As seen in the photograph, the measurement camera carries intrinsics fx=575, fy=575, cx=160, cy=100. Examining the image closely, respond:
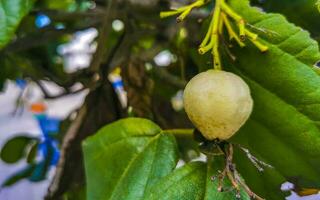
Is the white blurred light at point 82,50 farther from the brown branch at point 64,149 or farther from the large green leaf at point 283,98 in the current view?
the large green leaf at point 283,98

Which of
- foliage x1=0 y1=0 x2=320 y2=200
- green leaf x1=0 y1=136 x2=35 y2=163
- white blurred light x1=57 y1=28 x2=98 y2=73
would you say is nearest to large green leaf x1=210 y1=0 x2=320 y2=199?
foliage x1=0 y1=0 x2=320 y2=200

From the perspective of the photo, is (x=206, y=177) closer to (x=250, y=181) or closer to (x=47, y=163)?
(x=250, y=181)

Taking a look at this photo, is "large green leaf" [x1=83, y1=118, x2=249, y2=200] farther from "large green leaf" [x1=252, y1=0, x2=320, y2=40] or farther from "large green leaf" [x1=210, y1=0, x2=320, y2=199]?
"large green leaf" [x1=252, y1=0, x2=320, y2=40]

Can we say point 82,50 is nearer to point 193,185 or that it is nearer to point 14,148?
point 14,148

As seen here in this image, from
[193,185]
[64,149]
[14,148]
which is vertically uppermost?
[193,185]

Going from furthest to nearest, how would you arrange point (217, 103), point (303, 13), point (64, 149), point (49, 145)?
point (49, 145) → point (64, 149) → point (303, 13) → point (217, 103)

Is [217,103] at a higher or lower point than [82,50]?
higher

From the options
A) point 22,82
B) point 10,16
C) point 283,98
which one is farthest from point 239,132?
point 22,82
